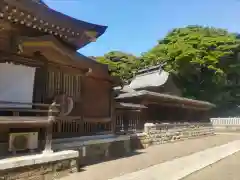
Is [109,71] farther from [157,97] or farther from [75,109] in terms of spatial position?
[157,97]

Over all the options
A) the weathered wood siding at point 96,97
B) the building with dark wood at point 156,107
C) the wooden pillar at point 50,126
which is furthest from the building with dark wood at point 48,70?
the building with dark wood at point 156,107

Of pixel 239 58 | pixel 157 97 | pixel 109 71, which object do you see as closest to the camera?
pixel 109 71

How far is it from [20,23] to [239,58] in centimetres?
3154

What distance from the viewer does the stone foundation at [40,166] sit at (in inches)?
256

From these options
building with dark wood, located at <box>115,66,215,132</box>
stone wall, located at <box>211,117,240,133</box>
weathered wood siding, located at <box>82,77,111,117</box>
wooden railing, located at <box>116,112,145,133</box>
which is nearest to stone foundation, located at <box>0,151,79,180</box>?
weathered wood siding, located at <box>82,77,111,117</box>

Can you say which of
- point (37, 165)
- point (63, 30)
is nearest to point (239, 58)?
point (63, 30)

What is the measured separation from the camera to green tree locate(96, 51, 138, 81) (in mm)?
42969

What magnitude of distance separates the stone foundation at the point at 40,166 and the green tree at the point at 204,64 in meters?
25.0

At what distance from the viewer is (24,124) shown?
730 centimetres

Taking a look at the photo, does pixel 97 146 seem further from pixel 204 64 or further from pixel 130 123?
pixel 204 64

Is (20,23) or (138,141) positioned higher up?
(20,23)

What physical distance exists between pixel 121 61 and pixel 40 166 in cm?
4234

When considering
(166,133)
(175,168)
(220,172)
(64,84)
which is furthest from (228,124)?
(64,84)

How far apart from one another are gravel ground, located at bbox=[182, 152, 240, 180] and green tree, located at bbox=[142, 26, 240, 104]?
21700 mm
